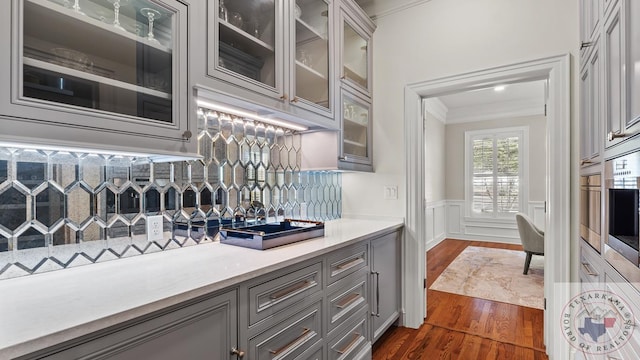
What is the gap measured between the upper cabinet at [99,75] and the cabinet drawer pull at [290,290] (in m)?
0.67

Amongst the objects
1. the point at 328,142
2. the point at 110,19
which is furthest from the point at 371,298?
the point at 110,19

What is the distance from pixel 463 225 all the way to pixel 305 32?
541 centimetres

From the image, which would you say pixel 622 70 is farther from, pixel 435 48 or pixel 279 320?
pixel 279 320

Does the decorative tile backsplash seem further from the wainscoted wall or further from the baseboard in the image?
the wainscoted wall

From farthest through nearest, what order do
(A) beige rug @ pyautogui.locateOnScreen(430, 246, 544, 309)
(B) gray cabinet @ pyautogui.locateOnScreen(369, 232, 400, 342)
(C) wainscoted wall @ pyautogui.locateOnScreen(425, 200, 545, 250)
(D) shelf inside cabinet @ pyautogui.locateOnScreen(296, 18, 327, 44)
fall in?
(C) wainscoted wall @ pyautogui.locateOnScreen(425, 200, 545, 250), (A) beige rug @ pyautogui.locateOnScreen(430, 246, 544, 309), (B) gray cabinet @ pyautogui.locateOnScreen(369, 232, 400, 342), (D) shelf inside cabinet @ pyautogui.locateOnScreen(296, 18, 327, 44)

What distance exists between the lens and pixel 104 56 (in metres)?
1.06

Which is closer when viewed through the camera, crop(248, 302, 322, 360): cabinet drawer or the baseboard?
crop(248, 302, 322, 360): cabinet drawer

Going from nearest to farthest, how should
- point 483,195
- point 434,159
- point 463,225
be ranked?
1. point 434,159
2. point 483,195
3. point 463,225

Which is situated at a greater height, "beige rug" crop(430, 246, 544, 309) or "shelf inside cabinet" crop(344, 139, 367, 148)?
"shelf inside cabinet" crop(344, 139, 367, 148)

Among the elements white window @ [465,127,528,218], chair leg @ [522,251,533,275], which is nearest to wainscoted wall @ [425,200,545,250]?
white window @ [465,127,528,218]

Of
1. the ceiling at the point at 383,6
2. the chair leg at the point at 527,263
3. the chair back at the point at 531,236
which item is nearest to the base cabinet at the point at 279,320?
the ceiling at the point at 383,6

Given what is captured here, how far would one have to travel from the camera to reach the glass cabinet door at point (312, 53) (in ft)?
6.03

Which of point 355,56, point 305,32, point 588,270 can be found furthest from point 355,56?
point 588,270

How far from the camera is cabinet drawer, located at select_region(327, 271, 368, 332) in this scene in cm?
162
